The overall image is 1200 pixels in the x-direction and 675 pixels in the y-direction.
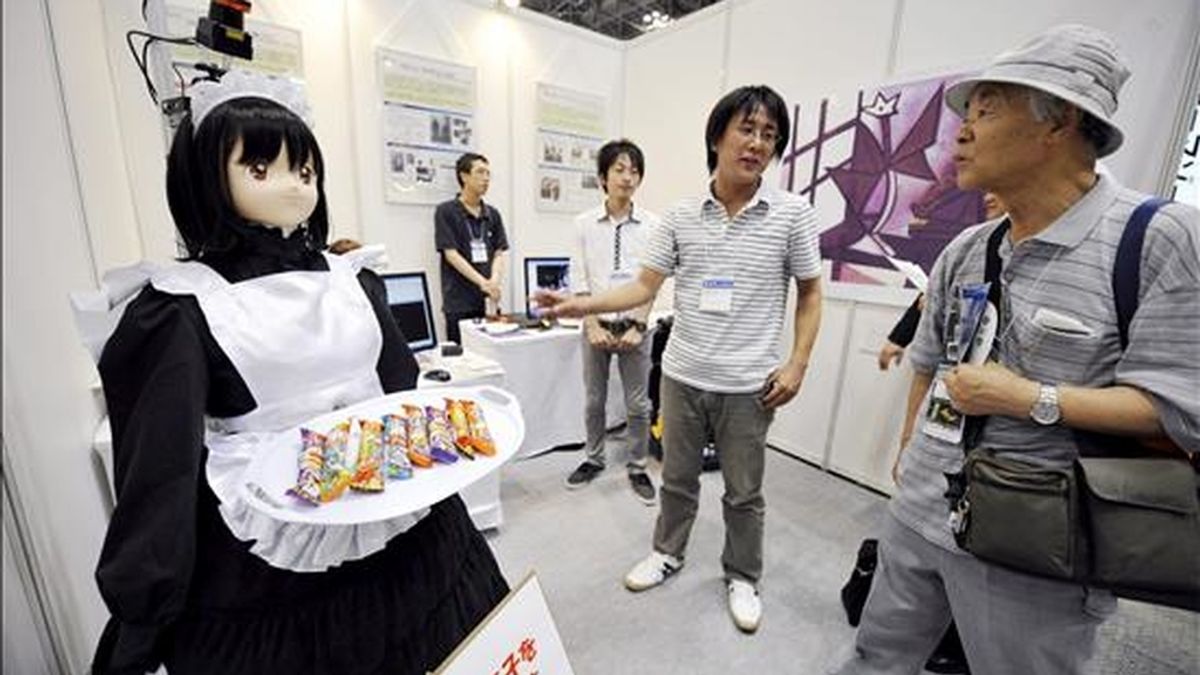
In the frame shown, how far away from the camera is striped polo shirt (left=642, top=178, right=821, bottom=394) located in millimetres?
1450

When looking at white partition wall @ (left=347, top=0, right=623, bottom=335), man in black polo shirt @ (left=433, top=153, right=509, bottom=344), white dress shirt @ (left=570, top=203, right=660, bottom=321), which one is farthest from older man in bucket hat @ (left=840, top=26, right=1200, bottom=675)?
white partition wall @ (left=347, top=0, right=623, bottom=335)

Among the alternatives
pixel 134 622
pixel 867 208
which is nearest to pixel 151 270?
pixel 134 622

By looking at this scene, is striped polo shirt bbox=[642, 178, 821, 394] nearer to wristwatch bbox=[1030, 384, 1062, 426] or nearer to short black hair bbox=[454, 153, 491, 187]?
wristwatch bbox=[1030, 384, 1062, 426]

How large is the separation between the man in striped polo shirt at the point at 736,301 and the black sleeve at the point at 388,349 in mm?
580

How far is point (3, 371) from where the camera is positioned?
71 centimetres

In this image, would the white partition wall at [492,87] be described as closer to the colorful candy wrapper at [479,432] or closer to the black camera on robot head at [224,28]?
the black camera on robot head at [224,28]

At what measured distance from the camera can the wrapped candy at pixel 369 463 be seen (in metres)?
0.64

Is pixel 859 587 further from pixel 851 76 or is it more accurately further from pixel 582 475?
pixel 851 76

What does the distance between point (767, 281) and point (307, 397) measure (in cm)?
120

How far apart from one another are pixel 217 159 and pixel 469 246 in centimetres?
221

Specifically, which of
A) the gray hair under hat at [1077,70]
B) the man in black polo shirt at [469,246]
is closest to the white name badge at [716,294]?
the gray hair under hat at [1077,70]

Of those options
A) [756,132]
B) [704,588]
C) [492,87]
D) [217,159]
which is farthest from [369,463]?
[492,87]

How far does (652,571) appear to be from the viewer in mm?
1808

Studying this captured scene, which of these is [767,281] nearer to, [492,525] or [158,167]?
[492,525]
